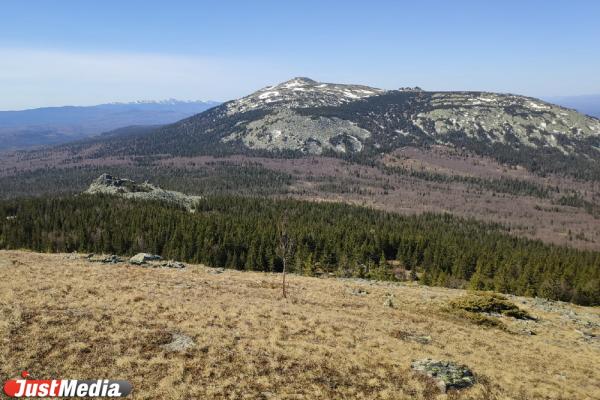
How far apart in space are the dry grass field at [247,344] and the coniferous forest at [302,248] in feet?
194

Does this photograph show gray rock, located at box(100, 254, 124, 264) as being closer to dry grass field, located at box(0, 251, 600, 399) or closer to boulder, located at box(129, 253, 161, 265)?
boulder, located at box(129, 253, 161, 265)

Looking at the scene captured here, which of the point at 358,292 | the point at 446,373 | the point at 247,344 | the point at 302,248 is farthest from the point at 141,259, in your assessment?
the point at 302,248

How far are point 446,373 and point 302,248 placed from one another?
107 metres

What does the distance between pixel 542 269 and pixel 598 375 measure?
97531 millimetres

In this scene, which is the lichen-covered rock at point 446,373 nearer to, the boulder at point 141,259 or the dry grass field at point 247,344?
the dry grass field at point 247,344

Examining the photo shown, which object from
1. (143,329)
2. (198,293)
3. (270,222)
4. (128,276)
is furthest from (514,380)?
(270,222)

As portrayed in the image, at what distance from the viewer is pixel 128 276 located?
176 ft

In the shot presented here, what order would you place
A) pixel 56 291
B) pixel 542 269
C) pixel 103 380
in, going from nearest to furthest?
pixel 103 380, pixel 56 291, pixel 542 269

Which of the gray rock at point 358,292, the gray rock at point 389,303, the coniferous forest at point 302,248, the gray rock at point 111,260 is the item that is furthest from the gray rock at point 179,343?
the coniferous forest at point 302,248

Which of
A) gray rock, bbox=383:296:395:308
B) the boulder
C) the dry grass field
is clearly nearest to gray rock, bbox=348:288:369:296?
gray rock, bbox=383:296:395:308

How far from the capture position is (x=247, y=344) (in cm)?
3155

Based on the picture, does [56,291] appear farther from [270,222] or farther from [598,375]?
[270,222]

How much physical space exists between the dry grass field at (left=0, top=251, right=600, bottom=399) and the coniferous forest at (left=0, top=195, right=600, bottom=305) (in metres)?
59.1

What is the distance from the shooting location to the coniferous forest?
4528 inches
